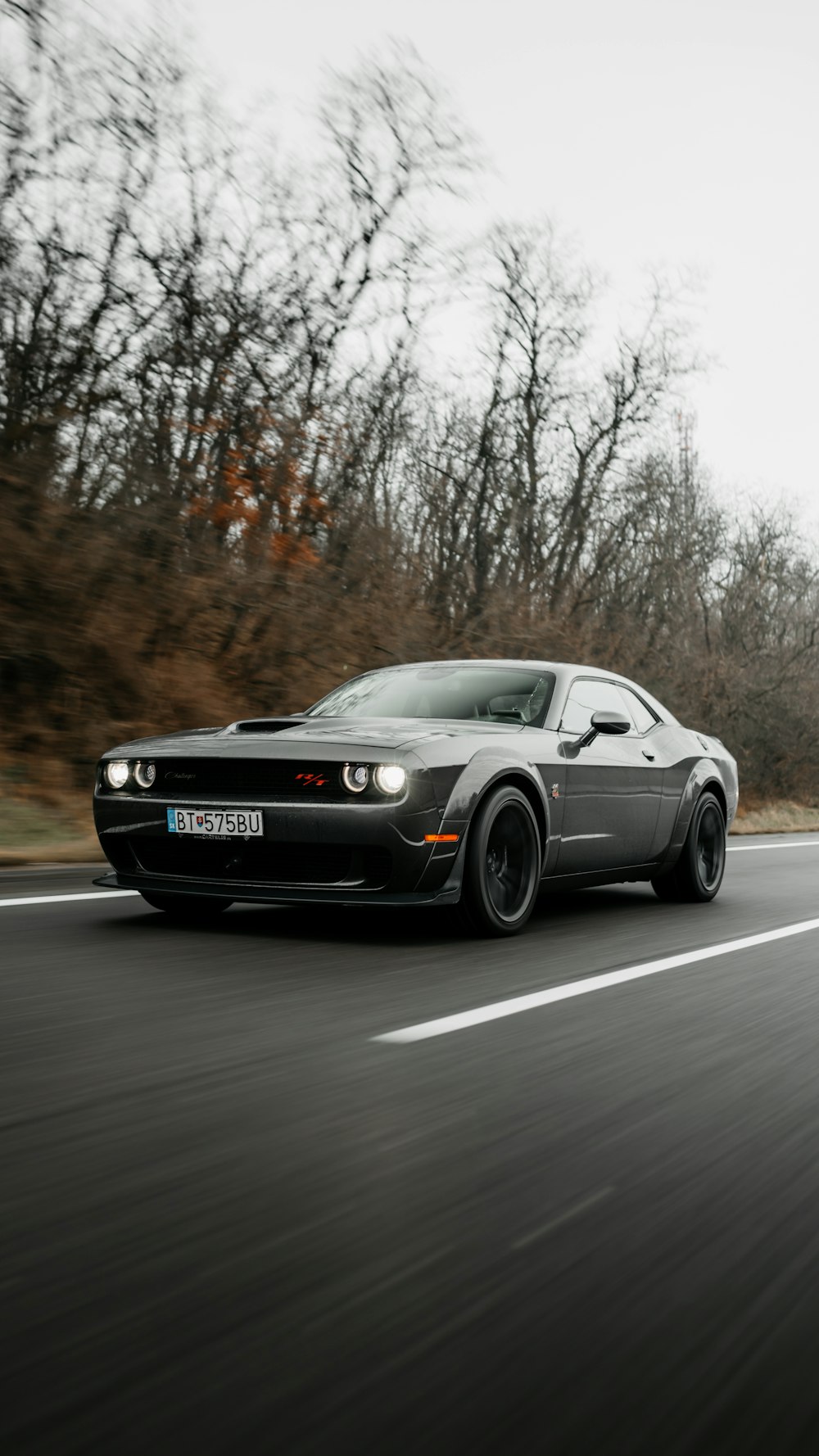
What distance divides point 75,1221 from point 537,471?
938 inches

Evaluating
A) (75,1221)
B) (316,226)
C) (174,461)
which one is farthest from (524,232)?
(75,1221)

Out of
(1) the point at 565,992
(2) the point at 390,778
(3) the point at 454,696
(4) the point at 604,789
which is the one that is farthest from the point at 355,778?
(4) the point at 604,789

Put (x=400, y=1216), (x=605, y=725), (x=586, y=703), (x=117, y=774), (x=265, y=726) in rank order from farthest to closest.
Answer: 1. (x=586, y=703)
2. (x=605, y=725)
3. (x=265, y=726)
4. (x=117, y=774)
5. (x=400, y=1216)

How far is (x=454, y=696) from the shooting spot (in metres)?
7.62

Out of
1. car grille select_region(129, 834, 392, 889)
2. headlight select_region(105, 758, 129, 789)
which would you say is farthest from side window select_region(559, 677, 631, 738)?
headlight select_region(105, 758, 129, 789)

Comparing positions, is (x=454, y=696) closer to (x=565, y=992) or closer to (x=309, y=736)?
(x=309, y=736)

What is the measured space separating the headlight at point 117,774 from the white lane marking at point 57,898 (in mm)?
637

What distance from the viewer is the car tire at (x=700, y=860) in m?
8.86

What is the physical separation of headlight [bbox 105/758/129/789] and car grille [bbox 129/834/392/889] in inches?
16.6

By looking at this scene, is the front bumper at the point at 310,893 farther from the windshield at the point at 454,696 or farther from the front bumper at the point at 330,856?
the windshield at the point at 454,696

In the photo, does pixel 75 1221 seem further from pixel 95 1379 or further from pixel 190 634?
pixel 190 634

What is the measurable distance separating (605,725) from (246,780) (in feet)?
6.88

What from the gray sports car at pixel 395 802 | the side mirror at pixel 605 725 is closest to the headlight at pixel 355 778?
the gray sports car at pixel 395 802

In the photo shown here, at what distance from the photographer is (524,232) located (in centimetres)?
2502
